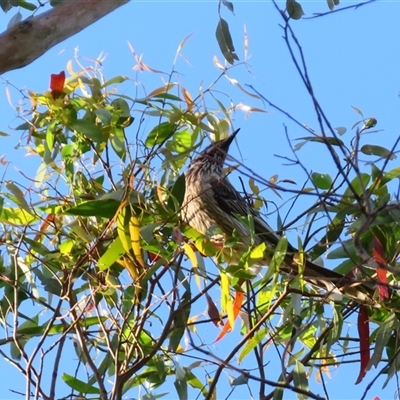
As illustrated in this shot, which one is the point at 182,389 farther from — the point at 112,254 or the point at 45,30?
the point at 45,30

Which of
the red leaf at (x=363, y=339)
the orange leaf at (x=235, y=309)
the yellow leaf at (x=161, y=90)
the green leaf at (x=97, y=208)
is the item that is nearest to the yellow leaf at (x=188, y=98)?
the yellow leaf at (x=161, y=90)

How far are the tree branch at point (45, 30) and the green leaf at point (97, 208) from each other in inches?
16.6

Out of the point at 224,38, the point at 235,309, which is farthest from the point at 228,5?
the point at 235,309

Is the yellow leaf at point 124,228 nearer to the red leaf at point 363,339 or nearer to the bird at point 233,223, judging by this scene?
the bird at point 233,223

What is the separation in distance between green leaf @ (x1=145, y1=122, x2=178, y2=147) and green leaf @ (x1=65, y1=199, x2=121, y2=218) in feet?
1.01

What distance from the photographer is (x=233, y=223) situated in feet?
11.6

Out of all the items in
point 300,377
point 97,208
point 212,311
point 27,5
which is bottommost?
point 300,377

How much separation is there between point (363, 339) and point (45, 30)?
1.19m

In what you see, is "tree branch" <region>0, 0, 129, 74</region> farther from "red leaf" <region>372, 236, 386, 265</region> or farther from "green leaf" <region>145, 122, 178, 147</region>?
"red leaf" <region>372, 236, 386, 265</region>

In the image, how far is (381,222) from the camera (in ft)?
7.95

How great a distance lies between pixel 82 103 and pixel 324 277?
0.87m

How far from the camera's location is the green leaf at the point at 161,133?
8.90 feet

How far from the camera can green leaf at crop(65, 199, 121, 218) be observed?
2.46 meters

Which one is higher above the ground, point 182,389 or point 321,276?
point 321,276
